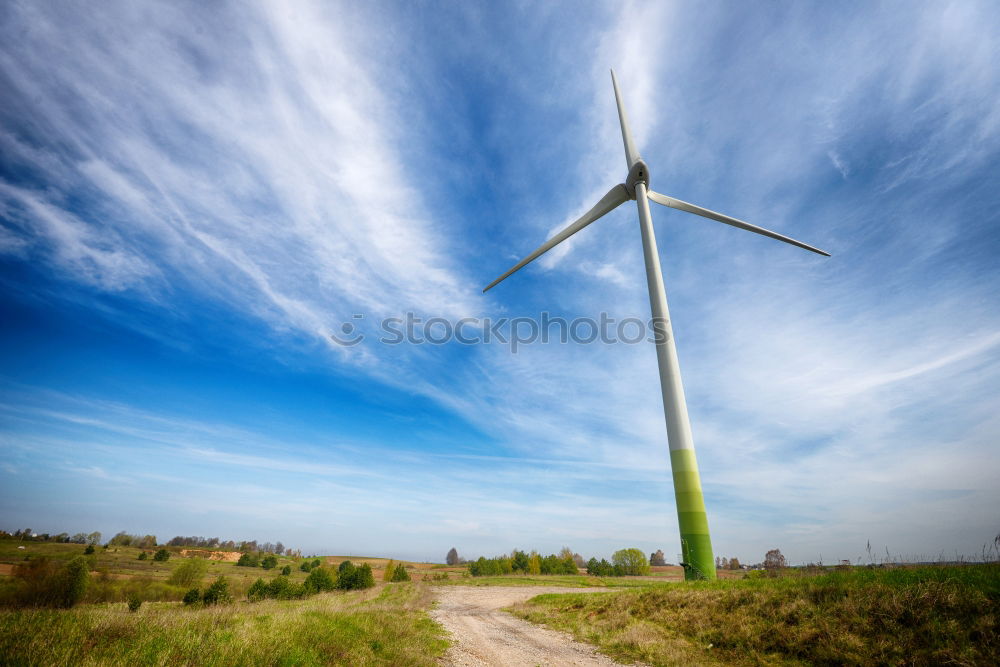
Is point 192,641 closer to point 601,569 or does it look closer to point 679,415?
point 679,415

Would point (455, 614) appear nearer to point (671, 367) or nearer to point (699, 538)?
point (699, 538)

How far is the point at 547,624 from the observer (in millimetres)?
24109

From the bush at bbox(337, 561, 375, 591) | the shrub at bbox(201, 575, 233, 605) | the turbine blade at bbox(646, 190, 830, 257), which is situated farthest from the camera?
the bush at bbox(337, 561, 375, 591)

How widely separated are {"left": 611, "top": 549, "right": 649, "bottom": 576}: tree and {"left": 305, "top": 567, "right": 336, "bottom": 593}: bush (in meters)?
84.0

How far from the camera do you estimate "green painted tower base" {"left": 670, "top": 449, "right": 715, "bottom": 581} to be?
23.4 m

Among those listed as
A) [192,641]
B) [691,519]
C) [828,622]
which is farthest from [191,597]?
A: [828,622]

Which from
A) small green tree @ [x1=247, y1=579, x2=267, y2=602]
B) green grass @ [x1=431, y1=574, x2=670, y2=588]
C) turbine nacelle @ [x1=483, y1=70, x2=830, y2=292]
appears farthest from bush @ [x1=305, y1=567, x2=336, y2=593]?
turbine nacelle @ [x1=483, y1=70, x2=830, y2=292]

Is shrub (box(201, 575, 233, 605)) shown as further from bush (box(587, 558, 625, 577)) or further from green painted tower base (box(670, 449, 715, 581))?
bush (box(587, 558, 625, 577))

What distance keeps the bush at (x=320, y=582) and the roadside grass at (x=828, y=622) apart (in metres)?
78.7

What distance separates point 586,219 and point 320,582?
8747cm

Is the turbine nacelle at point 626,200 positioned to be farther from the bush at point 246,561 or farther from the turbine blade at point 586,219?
the bush at point 246,561

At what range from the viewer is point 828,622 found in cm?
1227

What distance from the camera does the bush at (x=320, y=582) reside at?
7619cm

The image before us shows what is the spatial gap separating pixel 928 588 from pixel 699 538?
13.4m
